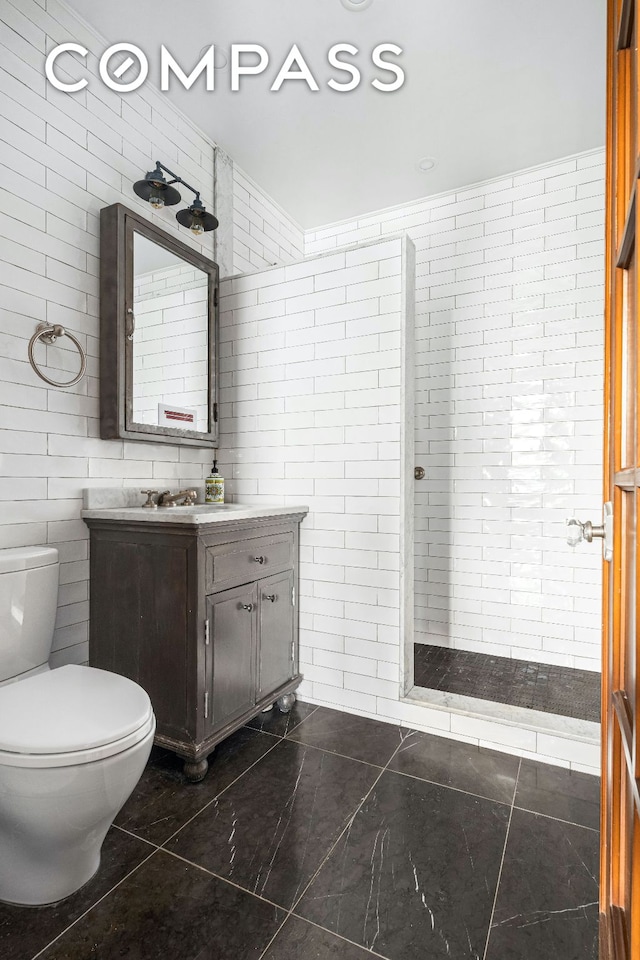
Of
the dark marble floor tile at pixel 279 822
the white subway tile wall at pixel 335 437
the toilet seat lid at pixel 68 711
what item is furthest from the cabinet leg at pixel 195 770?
the white subway tile wall at pixel 335 437

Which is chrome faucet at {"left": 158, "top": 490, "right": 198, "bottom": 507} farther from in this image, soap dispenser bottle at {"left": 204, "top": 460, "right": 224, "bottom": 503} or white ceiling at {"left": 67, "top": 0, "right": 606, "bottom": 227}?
white ceiling at {"left": 67, "top": 0, "right": 606, "bottom": 227}

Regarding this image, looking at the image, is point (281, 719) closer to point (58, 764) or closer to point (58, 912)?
point (58, 912)

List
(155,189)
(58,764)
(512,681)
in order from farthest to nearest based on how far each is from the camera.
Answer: (512,681)
(155,189)
(58,764)

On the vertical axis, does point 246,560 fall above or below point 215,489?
below

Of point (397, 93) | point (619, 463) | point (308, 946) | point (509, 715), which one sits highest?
point (397, 93)

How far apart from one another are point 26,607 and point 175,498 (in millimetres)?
805

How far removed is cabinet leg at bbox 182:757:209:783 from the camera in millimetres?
1739

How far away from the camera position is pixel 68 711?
127cm

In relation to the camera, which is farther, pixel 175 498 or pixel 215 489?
pixel 215 489

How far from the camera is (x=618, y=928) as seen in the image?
78cm

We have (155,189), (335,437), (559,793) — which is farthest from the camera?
(335,437)

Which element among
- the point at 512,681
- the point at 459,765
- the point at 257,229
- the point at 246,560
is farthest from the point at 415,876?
the point at 257,229

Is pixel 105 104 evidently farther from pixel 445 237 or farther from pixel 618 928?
pixel 618 928

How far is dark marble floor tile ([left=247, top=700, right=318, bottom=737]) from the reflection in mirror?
138cm
